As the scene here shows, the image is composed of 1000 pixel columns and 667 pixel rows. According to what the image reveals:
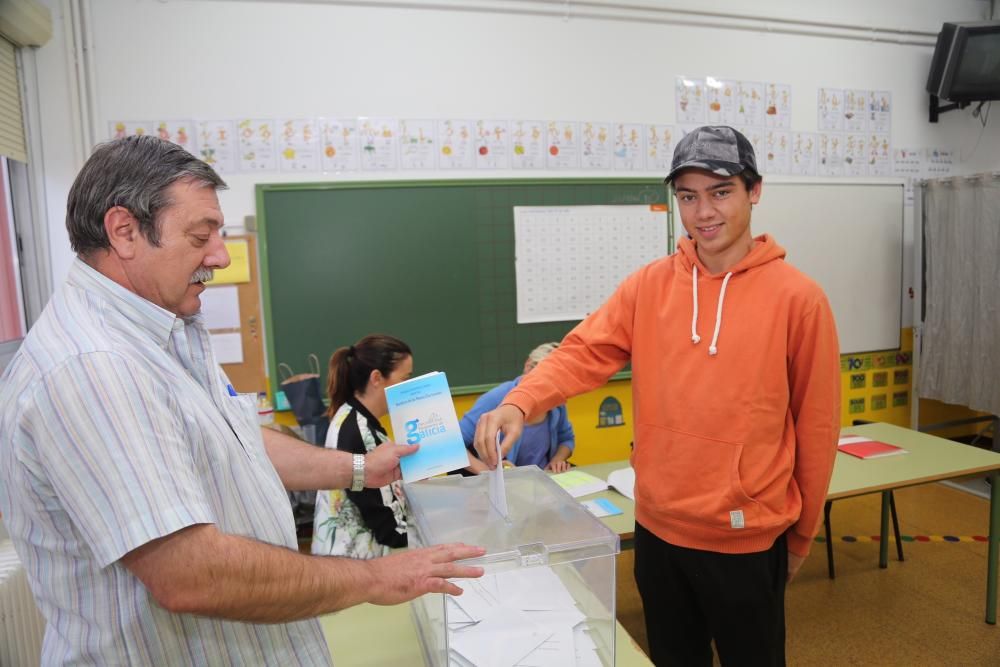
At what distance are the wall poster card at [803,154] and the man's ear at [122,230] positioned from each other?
14.2 ft

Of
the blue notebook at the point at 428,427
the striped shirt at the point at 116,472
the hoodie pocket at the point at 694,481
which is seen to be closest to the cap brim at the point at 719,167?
the hoodie pocket at the point at 694,481

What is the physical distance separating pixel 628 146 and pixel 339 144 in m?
1.76

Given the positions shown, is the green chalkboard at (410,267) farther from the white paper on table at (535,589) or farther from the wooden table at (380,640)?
the white paper on table at (535,589)

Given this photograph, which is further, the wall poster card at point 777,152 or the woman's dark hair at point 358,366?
the wall poster card at point 777,152

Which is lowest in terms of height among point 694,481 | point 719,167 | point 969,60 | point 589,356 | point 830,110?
point 694,481

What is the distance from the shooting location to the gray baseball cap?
1390mm

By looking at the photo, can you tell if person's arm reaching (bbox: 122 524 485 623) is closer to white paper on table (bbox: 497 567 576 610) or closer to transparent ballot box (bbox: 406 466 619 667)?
transparent ballot box (bbox: 406 466 619 667)

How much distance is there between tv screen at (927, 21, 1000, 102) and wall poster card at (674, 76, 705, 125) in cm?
170

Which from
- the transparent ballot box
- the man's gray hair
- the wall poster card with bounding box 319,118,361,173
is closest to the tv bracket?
the wall poster card with bounding box 319,118,361,173

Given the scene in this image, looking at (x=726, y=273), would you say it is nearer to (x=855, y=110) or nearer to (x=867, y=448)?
(x=867, y=448)

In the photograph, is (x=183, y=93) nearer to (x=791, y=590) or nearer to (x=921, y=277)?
(x=791, y=590)

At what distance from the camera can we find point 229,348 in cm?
339

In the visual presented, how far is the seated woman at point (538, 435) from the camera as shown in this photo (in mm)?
2818

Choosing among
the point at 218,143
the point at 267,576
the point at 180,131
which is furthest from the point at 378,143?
the point at 267,576
